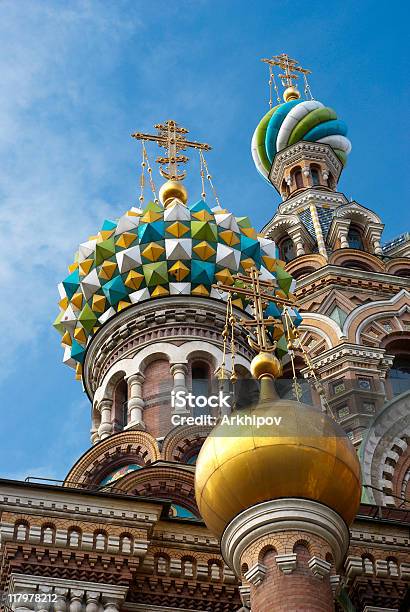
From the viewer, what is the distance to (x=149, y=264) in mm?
14438

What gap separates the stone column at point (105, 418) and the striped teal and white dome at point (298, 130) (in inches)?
379

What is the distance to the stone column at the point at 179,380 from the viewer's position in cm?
1333

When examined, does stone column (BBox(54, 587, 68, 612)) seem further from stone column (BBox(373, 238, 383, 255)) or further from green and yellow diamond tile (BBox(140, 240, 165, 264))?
stone column (BBox(373, 238, 383, 255))

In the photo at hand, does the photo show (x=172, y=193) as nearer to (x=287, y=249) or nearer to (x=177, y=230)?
(x=177, y=230)

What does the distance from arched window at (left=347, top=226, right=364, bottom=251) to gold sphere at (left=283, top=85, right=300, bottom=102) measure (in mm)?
4678

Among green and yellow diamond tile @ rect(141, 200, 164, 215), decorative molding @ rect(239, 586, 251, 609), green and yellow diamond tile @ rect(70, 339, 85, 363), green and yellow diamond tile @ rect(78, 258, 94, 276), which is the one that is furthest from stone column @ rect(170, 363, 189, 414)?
decorative molding @ rect(239, 586, 251, 609)

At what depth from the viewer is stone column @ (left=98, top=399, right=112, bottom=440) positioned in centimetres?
1373

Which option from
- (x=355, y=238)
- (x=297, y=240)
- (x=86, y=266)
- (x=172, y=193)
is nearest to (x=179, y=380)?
(x=86, y=266)

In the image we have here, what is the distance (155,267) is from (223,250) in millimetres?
862

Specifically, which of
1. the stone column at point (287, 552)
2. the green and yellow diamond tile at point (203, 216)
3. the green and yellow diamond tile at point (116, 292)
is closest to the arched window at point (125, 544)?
the stone column at point (287, 552)

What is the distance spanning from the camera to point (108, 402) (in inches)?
553

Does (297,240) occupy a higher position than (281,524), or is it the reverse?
(297,240)

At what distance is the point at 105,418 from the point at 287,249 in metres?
6.64

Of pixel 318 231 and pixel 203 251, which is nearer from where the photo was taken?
pixel 203 251
